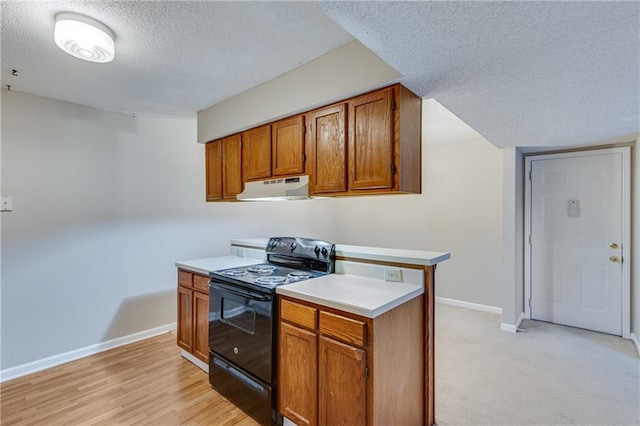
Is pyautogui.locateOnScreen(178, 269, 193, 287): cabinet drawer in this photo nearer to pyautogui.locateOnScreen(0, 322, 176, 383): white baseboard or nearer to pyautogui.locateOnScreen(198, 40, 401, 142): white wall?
pyautogui.locateOnScreen(0, 322, 176, 383): white baseboard

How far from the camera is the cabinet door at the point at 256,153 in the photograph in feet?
8.72

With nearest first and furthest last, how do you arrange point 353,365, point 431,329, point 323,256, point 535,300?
point 353,365, point 431,329, point 323,256, point 535,300

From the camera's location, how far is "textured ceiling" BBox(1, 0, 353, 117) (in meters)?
1.55

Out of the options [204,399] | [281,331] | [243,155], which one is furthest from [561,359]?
[243,155]

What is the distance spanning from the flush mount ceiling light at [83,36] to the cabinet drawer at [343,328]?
1897 mm

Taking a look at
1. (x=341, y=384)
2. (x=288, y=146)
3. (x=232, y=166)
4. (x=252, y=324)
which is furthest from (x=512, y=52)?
(x=232, y=166)

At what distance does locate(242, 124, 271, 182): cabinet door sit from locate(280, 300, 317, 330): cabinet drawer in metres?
1.17

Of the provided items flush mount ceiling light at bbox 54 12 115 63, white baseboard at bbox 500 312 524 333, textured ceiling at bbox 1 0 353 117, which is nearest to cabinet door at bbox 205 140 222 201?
textured ceiling at bbox 1 0 353 117

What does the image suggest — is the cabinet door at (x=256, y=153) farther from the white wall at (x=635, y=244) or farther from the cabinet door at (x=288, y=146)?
the white wall at (x=635, y=244)

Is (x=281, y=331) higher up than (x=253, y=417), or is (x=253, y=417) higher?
(x=281, y=331)

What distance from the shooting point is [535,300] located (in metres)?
3.93

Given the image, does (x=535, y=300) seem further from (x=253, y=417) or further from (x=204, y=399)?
(x=204, y=399)

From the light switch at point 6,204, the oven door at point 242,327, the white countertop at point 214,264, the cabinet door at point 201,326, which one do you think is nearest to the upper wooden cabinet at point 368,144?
the oven door at point 242,327

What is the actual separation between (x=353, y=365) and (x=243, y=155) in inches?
80.8
